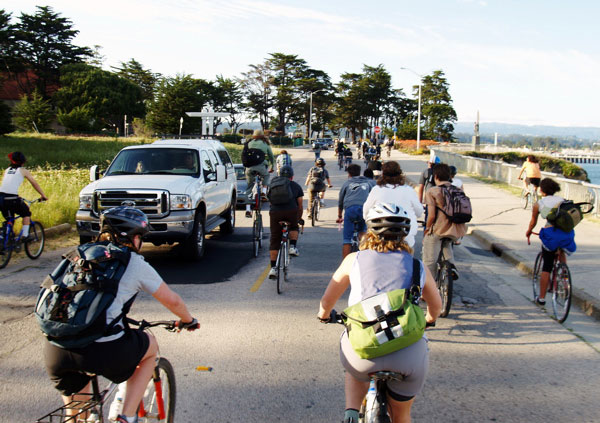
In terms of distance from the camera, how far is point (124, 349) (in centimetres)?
298

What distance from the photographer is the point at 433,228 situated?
7230mm

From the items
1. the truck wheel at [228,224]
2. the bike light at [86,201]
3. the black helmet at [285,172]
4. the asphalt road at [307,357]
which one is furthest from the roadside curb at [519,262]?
the bike light at [86,201]

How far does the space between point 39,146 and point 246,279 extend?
31971mm

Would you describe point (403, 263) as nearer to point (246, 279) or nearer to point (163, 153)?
point (246, 279)

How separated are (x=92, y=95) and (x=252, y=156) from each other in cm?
7029

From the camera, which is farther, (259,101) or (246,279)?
(259,101)

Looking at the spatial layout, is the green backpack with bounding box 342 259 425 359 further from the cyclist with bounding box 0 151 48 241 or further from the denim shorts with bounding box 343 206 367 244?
the cyclist with bounding box 0 151 48 241

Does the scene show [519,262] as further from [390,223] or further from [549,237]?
[390,223]

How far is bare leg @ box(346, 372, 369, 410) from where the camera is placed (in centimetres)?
315

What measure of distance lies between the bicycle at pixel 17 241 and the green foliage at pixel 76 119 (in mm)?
66555

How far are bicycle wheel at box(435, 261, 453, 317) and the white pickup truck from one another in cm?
463

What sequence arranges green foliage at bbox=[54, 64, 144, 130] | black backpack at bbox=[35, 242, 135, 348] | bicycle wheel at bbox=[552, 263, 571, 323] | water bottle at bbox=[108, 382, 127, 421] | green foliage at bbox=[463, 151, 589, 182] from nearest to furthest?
1. black backpack at bbox=[35, 242, 135, 348]
2. water bottle at bbox=[108, 382, 127, 421]
3. bicycle wheel at bbox=[552, 263, 571, 323]
4. green foliage at bbox=[463, 151, 589, 182]
5. green foliage at bbox=[54, 64, 144, 130]

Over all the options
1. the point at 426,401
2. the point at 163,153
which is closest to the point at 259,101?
the point at 163,153

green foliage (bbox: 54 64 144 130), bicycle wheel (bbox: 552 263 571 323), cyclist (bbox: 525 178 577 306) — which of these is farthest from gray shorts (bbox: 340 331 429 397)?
green foliage (bbox: 54 64 144 130)
